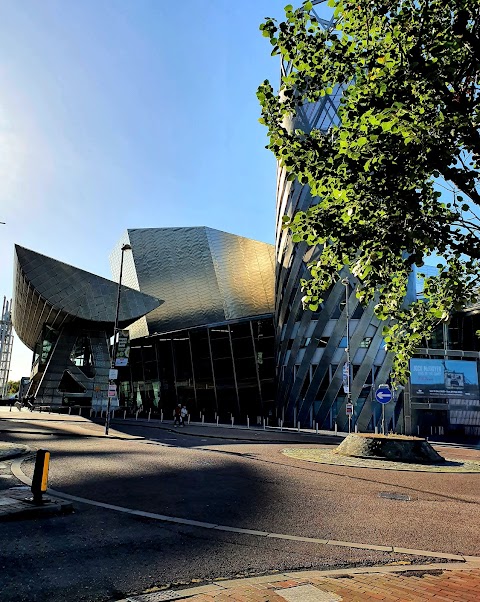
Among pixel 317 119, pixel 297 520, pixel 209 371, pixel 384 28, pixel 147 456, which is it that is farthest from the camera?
pixel 209 371

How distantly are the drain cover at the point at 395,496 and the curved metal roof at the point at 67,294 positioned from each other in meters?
45.5

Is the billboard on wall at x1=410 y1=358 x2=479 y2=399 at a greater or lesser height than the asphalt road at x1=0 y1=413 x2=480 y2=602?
lesser

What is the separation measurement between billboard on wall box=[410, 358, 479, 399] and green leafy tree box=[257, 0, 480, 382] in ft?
106

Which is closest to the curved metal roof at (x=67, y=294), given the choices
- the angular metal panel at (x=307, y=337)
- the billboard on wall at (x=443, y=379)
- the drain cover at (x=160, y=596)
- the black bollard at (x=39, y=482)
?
the angular metal panel at (x=307, y=337)

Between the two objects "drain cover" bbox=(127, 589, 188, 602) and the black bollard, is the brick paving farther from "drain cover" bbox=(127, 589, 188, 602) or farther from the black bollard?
the black bollard

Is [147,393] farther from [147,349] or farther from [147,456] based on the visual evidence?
[147,456]

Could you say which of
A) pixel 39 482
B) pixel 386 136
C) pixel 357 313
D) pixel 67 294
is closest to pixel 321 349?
pixel 357 313

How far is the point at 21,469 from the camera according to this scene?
39.3ft

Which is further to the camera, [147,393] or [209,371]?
[147,393]

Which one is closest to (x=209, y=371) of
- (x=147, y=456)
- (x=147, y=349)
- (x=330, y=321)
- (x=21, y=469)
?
(x=147, y=349)

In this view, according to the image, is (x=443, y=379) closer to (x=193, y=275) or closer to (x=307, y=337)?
(x=307, y=337)

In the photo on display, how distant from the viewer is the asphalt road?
16.6 ft

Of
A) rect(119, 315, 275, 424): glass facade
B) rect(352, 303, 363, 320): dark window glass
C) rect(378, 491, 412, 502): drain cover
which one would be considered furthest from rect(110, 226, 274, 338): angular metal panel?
rect(378, 491, 412, 502): drain cover

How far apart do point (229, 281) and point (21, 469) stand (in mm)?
50390
